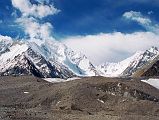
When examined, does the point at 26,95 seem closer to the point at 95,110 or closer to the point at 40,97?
the point at 40,97

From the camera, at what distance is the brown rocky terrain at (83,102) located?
80.5m

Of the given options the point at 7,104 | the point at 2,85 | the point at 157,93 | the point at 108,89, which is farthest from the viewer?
the point at 2,85

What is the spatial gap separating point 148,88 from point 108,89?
63.0ft

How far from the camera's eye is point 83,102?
318 feet

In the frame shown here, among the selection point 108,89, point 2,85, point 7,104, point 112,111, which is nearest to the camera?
point 112,111

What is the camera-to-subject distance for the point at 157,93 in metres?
121

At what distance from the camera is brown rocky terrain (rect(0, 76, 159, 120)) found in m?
80.5

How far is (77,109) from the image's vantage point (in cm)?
9081

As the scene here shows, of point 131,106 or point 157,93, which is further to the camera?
point 157,93

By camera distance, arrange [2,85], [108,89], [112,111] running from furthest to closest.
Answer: [2,85] < [108,89] < [112,111]

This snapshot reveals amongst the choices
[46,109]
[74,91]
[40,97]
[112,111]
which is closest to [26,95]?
[40,97]

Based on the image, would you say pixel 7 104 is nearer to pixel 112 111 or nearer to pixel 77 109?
pixel 77 109

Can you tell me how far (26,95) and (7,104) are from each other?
41.1ft

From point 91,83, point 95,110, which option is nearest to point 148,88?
point 91,83
